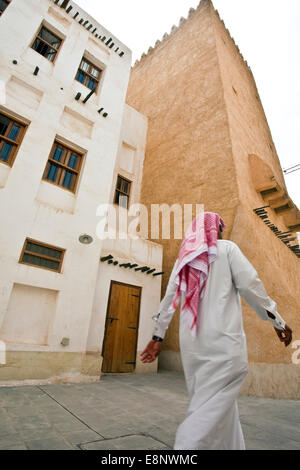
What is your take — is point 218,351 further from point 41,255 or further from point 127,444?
point 41,255

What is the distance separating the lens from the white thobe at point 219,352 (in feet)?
5.56

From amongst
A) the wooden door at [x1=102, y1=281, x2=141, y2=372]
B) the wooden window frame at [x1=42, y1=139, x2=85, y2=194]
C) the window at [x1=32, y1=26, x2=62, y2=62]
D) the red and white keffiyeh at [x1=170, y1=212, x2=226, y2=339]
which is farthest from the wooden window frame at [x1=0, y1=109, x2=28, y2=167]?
the red and white keffiyeh at [x1=170, y1=212, x2=226, y2=339]

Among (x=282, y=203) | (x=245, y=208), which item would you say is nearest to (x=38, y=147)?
(x=245, y=208)

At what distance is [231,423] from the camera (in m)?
1.82

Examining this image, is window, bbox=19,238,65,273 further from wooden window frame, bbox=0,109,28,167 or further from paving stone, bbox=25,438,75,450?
paving stone, bbox=25,438,75,450

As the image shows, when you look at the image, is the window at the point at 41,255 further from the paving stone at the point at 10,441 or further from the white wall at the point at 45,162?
the paving stone at the point at 10,441

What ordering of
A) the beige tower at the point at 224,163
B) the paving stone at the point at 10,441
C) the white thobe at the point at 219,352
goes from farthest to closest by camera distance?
the beige tower at the point at 224,163 → the paving stone at the point at 10,441 → the white thobe at the point at 219,352

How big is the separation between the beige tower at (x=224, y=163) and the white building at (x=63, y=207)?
2358mm

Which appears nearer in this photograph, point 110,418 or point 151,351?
point 151,351

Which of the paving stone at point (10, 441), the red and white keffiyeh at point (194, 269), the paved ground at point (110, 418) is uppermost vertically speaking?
the red and white keffiyeh at point (194, 269)

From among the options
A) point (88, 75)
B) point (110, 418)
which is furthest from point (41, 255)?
point (88, 75)

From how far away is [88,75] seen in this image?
8.95 metres

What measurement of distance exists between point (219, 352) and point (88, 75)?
33.1 feet

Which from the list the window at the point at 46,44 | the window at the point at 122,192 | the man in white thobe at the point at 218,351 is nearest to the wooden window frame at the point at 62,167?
the window at the point at 122,192
